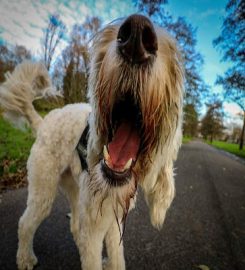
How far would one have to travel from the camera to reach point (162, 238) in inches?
136

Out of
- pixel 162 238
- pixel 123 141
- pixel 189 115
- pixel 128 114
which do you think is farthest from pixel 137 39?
pixel 162 238

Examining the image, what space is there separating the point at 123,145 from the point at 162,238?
97.6 inches

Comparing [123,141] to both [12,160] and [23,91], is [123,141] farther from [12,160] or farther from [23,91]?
[12,160]

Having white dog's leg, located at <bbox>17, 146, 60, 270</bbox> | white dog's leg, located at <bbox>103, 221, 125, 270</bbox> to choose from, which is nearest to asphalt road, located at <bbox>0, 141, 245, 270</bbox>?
white dog's leg, located at <bbox>17, 146, 60, 270</bbox>

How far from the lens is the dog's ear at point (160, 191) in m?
1.79

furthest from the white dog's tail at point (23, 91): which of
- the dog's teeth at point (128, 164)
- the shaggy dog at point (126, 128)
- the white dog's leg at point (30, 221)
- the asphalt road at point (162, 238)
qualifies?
the dog's teeth at point (128, 164)

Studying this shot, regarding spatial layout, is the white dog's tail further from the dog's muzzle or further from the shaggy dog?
the dog's muzzle

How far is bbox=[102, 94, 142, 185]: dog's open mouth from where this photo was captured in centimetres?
144

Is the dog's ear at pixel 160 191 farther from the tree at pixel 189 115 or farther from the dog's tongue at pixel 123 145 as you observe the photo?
the tree at pixel 189 115

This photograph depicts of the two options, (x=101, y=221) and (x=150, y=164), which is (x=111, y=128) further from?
(x=101, y=221)

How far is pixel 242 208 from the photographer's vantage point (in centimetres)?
513

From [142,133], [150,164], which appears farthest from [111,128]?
[150,164]

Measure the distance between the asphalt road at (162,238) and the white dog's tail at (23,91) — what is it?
1437 millimetres

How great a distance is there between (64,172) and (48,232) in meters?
1.09
